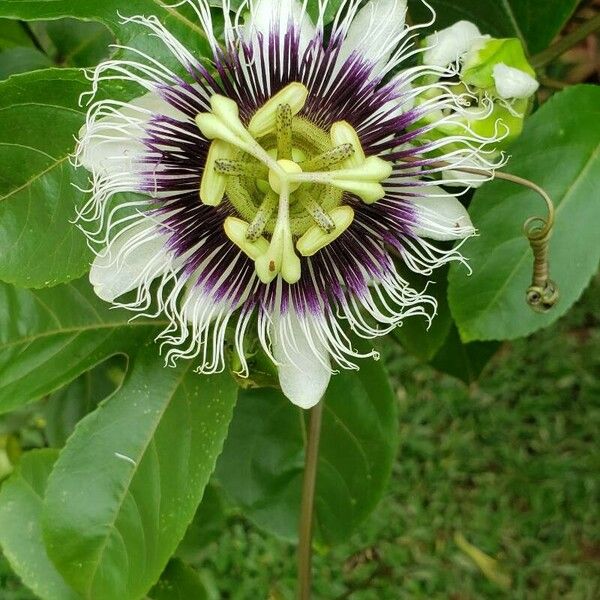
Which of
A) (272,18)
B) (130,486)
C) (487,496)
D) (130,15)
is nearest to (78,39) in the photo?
(130,15)

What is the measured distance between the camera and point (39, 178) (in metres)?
0.75

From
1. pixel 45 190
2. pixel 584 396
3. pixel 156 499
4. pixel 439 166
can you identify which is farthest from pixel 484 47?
pixel 584 396

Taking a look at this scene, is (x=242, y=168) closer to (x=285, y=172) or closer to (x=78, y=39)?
(x=285, y=172)

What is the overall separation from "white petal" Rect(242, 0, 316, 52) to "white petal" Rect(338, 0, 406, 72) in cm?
5

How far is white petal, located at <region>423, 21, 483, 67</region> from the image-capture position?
78 cm

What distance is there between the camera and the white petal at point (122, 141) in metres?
0.73

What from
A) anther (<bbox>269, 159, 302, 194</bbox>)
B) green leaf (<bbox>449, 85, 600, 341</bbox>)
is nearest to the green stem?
green leaf (<bbox>449, 85, 600, 341</bbox>)

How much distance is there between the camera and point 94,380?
117 cm

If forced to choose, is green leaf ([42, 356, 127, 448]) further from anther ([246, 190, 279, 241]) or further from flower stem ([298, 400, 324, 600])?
anther ([246, 190, 279, 241])

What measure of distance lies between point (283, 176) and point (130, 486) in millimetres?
385

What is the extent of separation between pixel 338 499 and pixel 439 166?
19.9 inches

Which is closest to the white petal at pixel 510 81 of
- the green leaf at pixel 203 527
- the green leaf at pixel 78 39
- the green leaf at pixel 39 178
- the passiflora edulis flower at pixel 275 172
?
the passiflora edulis flower at pixel 275 172

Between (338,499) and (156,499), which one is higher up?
(156,499)

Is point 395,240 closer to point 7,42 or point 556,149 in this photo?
point 556,149
